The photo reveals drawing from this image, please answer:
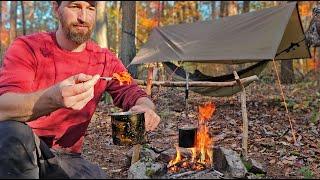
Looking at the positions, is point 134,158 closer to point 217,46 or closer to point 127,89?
point 127,89

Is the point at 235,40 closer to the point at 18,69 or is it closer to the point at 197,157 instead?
the point at 197,157

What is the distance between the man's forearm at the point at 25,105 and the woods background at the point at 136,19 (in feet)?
20.4

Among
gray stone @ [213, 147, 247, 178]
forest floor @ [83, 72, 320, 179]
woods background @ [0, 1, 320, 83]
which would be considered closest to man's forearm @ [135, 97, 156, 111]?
gray stone @ [213, 147, 247, 178]

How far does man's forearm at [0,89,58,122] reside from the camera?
2545mm

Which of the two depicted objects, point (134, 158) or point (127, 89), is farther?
point (134, 158)

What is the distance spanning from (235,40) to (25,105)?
22.0ft

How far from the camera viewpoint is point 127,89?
349cm

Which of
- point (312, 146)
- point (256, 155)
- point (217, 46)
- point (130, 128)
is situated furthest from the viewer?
point (217, 46)

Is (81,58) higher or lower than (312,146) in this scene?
higher

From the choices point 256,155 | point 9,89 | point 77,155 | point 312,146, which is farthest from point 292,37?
point 9,89

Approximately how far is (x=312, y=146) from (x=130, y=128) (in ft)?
11.0

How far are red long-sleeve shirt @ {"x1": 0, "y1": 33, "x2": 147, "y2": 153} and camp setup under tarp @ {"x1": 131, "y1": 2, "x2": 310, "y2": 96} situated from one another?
4785 millimetres

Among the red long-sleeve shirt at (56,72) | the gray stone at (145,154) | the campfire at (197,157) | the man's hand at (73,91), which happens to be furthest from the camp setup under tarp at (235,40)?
the man's hand at (73,91)

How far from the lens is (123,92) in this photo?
350cm
